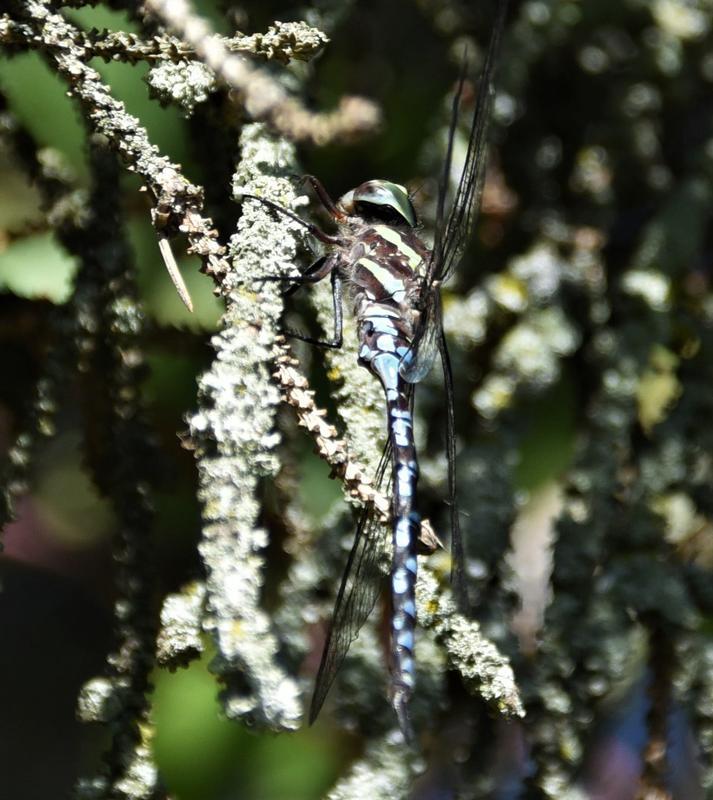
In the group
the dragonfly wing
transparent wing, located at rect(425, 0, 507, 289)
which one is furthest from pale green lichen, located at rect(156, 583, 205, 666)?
transparent wing, located at rect(425, 0, 507, 289)

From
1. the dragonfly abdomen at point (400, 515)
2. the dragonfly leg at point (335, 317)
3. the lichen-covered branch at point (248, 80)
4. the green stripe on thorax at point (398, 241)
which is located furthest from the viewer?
the green stripe on thorax at point (398, 241)

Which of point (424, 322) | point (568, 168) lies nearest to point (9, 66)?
point (424, 322)

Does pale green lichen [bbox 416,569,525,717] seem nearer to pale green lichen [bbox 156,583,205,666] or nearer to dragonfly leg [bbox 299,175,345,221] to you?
pale green lichen [bbox 156,583,205,666]

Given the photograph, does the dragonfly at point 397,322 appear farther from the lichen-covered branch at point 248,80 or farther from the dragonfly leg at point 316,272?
the lichen-covered branch at point 248,80

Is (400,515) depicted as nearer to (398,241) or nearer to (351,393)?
(351,393)

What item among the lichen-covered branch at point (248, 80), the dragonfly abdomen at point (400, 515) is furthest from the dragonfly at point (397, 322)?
the lichen-covered branch at point (248, 80)

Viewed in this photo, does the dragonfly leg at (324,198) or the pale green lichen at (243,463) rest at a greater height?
the dragonfly leg at (324,198)

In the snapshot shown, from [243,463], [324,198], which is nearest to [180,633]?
[243,463]
